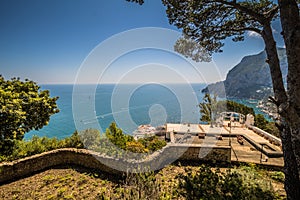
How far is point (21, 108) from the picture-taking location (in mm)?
4371

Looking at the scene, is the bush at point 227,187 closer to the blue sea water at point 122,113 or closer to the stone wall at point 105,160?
the stone wall at point 105,160

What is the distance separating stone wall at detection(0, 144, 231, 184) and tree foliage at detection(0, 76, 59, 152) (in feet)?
3.86

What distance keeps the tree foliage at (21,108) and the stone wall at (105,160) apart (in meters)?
1.18

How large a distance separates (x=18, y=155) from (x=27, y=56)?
59.5 ft

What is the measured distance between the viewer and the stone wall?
15.6ft

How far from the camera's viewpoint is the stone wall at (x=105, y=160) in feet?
15.6

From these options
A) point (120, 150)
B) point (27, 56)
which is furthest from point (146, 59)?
point (27, 56)

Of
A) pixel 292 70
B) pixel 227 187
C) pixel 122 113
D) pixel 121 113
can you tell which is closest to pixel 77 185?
pixel 227 187

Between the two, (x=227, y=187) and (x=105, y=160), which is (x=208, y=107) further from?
(x=105, y=160)

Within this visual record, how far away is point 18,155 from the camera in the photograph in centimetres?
528

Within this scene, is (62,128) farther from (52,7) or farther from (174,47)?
(174,47)

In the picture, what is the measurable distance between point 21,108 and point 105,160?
9.80 ft

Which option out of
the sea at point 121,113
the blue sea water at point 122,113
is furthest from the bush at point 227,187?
the blue sea water at point 122,113

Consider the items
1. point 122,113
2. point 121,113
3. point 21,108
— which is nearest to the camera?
point 21,108
